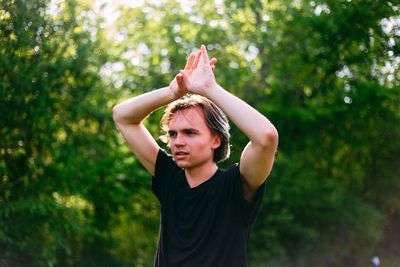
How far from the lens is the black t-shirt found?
2525 mm

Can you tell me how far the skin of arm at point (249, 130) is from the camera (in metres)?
2.44

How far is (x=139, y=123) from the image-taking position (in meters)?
2.96

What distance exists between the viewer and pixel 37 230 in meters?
7.66

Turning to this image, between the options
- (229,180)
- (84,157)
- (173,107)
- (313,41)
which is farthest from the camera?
(313,41)

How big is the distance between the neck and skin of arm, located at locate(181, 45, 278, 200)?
0.64 ft

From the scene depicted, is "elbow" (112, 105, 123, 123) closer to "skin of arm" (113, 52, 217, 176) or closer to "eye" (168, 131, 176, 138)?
"skin of arm" (113, 52, 217, 176)

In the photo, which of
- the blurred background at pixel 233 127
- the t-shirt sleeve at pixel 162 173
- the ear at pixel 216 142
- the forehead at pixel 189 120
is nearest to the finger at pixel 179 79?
the forehead at pixel 189 120

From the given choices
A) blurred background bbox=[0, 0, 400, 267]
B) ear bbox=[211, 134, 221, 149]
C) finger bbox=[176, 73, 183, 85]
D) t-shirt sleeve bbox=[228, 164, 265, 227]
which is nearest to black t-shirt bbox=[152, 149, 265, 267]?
t-shirt sleeve bbox=[228, 164, 265, 227]

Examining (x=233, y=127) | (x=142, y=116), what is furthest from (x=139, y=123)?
(x=233, y=127)

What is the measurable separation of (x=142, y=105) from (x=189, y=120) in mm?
273

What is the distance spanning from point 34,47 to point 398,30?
154 inches

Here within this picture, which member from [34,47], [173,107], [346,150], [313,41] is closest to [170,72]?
[313,41]

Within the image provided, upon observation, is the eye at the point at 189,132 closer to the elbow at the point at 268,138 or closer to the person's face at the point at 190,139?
the person's face at the point at 190,139

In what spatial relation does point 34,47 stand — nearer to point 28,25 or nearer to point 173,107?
point 28,25
